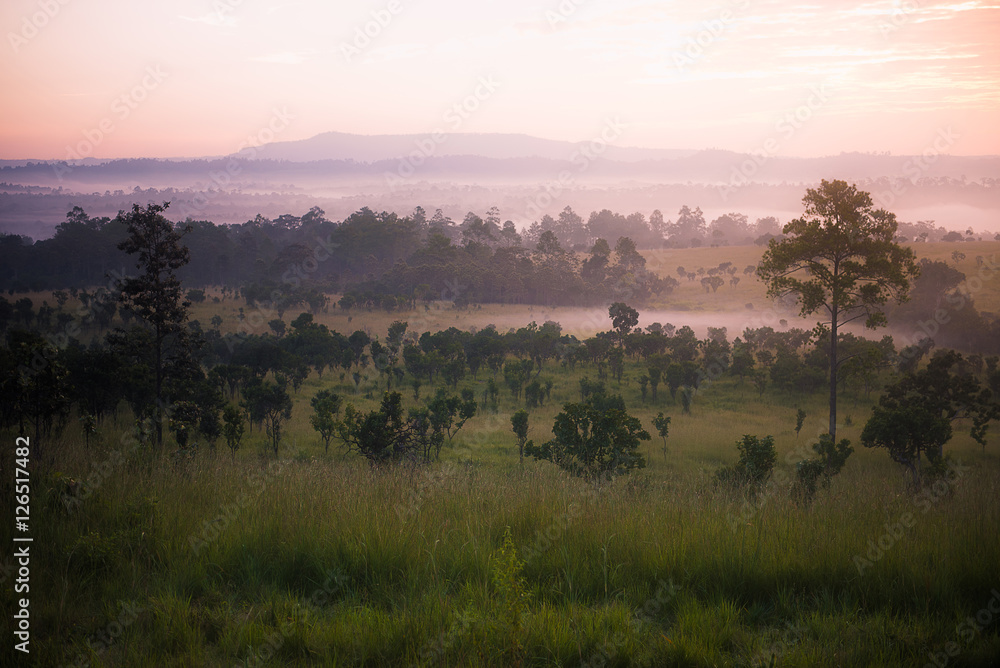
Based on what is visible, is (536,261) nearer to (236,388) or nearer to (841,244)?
(236,388)

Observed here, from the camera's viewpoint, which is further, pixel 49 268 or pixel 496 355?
pixel 49 268

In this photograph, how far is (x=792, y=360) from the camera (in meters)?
41.5

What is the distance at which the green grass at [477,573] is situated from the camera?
3.36 metres

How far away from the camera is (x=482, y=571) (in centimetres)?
421

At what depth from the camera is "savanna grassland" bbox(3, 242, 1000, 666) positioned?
11.0 ft

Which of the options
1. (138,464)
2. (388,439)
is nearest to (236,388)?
(388,439)

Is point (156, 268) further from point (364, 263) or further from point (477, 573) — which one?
point (364, 263)

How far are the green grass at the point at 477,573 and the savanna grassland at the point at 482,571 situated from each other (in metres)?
0.02

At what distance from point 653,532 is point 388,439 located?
17232 millimetres

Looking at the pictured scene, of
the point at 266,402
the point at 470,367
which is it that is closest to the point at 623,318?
the point at 470,367

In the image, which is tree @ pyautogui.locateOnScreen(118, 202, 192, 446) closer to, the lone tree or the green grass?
the green grass

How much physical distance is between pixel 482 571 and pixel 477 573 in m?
0.05

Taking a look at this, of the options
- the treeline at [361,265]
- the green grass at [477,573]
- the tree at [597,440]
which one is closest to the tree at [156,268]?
the tree at [597,440]

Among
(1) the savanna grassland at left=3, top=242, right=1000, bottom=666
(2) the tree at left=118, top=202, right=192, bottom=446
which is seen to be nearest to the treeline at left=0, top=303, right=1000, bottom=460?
(2) the tree at left=118, top=202, right=192, bottom=446
